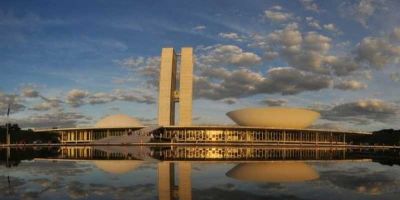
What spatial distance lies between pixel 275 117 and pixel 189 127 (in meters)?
17.4

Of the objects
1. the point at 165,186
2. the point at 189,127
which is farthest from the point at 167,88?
the point at 165,186

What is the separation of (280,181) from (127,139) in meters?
55.4

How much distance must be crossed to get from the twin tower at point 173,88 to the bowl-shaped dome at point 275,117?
1130 cm

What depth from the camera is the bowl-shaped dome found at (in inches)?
3297

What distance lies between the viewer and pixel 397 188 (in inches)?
523

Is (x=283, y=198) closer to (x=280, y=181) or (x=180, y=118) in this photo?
(x=280, y=181)

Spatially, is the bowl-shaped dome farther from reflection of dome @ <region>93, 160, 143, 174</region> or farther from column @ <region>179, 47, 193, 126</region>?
reflection of dome @ <region>93, 160, 143, 174</region>

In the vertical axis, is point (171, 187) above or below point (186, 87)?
below

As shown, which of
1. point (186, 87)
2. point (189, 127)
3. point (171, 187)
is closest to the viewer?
point (171, 187)


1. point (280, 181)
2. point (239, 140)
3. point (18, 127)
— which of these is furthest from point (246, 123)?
point (280, 181)

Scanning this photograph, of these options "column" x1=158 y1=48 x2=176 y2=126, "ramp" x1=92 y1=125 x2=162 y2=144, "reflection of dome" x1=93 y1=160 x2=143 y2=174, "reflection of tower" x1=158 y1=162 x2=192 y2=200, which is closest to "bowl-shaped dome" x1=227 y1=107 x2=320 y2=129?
"column" x1=158 y1=48 x2=176 y2=126

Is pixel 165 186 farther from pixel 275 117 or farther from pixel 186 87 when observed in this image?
pixel 186 87

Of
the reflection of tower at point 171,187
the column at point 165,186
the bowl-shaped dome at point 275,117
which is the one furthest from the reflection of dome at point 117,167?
the bowl-shaped dome at point 275,117

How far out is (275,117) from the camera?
83.8 meters
